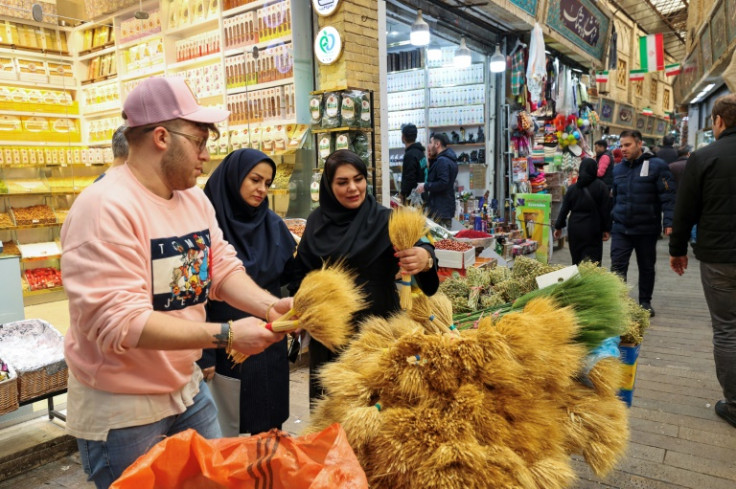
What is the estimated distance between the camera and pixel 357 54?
519 centimetres

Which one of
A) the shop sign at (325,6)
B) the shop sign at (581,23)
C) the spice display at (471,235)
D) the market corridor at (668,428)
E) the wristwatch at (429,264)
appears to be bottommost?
the market corridor at (668,428)

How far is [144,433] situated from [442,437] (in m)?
0.76

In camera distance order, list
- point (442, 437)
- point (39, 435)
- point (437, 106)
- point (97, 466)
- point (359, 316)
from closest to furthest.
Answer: point (442, 437)
point (97, 466)
point (359, 316)
point (39, 435)
point (437, 106)

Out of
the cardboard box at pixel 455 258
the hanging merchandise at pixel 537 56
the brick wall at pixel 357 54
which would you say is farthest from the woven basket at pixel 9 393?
the hanging merchandise at pixel 537 56

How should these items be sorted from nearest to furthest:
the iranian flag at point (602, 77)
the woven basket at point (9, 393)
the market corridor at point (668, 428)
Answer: the woven basket at point (9, 393) < the market corridor at point (668, 428) < the iranian flag at point (602, 77)

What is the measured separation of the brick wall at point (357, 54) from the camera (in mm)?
5055

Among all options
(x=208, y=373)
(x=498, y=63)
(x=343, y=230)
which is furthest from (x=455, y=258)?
(x=498, y=63)

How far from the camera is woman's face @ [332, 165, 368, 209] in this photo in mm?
2197

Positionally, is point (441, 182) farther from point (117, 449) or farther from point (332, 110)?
point (117, 449)

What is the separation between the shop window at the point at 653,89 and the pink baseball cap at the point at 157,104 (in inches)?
850

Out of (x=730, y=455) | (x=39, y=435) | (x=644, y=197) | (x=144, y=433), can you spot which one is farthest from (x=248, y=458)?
(x=644, y=197)

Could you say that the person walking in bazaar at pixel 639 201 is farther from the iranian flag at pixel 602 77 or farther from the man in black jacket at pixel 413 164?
the iranian flag at pixel 602 77

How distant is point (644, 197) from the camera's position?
5.02 m

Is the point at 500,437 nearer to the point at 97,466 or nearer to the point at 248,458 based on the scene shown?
the point at 248,458
